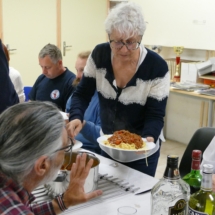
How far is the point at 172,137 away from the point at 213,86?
1111mm

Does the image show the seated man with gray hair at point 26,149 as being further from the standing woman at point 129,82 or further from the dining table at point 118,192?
the standing woman at point 129,82

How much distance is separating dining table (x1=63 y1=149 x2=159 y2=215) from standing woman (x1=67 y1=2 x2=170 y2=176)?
0.44ft

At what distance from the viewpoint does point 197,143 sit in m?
1.88

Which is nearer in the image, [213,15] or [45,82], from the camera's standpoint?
[45,82]

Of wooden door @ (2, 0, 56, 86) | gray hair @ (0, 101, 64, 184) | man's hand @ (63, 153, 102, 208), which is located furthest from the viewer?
wooden door @ (2, 0, 56, 86)

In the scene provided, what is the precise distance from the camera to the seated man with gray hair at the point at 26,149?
0.88 meters

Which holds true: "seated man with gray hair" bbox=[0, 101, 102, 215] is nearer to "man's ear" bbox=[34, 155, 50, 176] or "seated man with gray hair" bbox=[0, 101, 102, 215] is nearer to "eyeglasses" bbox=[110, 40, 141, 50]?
"man's ear" bbox=[34, 155, 50, 176]

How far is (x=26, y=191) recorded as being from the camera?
37.8 inches

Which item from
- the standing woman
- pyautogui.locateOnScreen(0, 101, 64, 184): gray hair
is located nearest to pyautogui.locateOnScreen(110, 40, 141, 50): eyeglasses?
the standing woman

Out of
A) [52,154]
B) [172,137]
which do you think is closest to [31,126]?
[52,154]

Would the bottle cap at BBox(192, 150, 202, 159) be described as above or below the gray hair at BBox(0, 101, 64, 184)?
below

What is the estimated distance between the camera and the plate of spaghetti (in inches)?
63.8

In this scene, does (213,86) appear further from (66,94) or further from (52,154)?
(52,154)

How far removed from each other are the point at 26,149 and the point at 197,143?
1.21 meters
